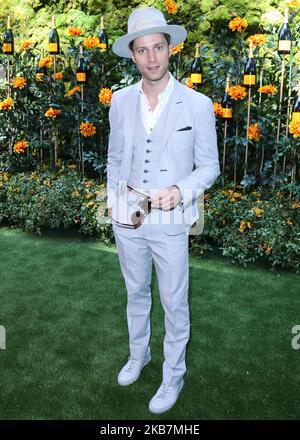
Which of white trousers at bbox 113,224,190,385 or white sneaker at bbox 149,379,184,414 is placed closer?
white trousers at bbox 113,224,190,385

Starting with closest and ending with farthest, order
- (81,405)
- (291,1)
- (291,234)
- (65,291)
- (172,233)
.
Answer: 1. (172,233)
2. (81,405)
3. (65,291)
4. (291,234)
5. (291,1)

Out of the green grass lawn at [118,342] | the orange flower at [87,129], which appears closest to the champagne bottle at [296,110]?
the green grass lawn at [118,342]

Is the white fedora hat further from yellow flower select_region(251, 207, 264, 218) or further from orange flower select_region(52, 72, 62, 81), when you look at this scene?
orange flower select_region(52, 72, 62, 81)

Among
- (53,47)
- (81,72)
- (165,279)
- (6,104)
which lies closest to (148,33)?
(165,279)

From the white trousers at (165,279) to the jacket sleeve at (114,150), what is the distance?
0.23 m

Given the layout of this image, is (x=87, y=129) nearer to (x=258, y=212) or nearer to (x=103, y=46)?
(x=103, y=46)

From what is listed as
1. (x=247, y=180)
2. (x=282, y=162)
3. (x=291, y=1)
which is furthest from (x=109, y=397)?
(x=291, y=1)

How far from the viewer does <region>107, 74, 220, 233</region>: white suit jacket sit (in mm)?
2592

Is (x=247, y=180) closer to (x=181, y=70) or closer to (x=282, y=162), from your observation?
(x=282, y=162)

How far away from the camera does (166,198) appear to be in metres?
2.53

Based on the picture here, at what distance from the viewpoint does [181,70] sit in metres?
6.51

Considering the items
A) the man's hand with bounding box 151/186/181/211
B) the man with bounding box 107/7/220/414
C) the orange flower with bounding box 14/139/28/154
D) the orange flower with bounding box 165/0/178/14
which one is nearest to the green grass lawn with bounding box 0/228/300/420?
the man with bounding box 107/7/220/414
